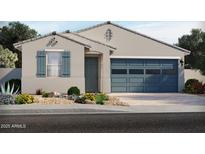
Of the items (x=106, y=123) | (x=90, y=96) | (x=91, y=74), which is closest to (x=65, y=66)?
(x=91, y=74)

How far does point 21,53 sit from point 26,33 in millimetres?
959

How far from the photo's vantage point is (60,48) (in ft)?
49.4

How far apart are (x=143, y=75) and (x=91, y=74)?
192 cm

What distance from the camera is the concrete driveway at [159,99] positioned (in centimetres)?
1369

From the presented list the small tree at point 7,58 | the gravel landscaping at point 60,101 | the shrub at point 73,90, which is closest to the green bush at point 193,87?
the gravel landscaping at point 60,101

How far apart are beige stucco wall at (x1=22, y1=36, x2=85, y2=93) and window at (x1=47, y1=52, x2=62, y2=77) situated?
0.22m

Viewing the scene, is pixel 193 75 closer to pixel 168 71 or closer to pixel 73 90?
pixel 168 71

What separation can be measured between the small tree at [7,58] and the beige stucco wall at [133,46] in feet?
6.87

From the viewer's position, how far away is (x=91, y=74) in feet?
48.0

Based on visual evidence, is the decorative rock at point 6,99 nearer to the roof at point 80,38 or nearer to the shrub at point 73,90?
the shrub at point 73,90

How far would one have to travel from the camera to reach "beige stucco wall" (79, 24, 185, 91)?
14.3 m

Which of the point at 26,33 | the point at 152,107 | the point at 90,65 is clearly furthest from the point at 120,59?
the point at 26,33

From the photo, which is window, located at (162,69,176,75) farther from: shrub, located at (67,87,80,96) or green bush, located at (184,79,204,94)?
shrub, located at (67,87,80,96)

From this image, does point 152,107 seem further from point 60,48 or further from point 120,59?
point 60,48
